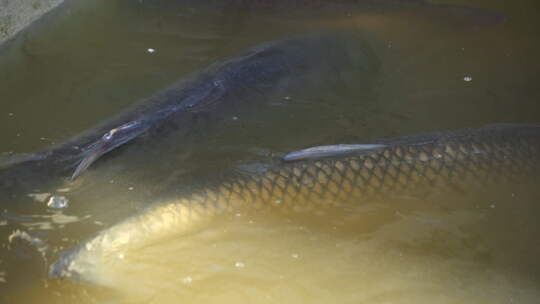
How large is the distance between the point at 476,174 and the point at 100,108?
1221 mm

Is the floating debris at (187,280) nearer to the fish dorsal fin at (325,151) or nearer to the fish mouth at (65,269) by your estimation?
the fish mouth at (65,269)

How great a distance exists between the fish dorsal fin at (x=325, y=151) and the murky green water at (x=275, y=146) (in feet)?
0.43

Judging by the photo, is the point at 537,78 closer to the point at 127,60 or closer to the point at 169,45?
the point at 169,45

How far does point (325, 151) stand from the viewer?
4.90ft

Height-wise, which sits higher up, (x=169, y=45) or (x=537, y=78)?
(x=169, y=45)

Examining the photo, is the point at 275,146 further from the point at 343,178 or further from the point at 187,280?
the point at 187,280

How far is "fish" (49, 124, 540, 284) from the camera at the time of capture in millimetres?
1383

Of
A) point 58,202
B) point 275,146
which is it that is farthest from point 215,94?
point 58,202

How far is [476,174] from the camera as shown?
59.2 inches

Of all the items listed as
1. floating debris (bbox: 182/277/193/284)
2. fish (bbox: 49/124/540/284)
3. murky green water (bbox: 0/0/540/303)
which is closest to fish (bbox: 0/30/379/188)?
murky green water (bbox: 0/0/540/303)

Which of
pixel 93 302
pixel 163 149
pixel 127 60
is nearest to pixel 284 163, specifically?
pixel 163 149

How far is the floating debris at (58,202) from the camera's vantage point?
54.7 inches

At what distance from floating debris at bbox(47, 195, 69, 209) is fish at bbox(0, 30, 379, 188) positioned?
81 millimetres

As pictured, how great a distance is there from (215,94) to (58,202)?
0.67 meters
